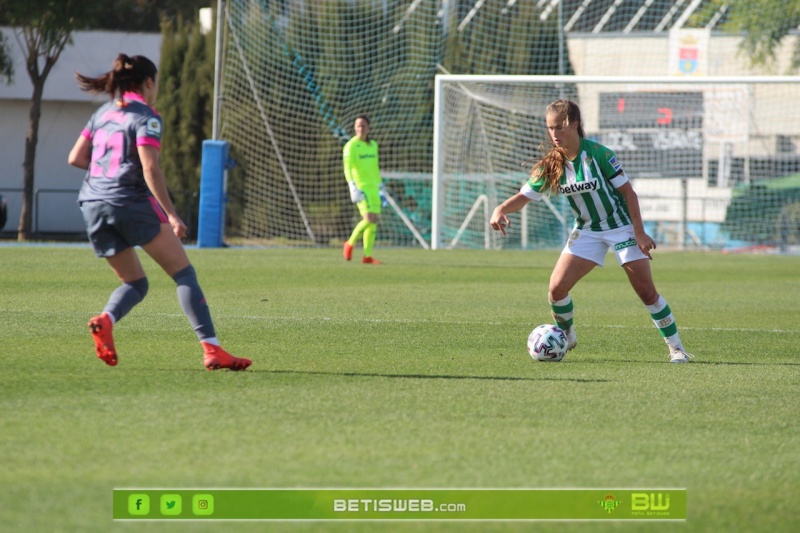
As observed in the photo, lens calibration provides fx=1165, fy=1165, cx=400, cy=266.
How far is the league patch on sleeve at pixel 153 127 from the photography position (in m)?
6.34

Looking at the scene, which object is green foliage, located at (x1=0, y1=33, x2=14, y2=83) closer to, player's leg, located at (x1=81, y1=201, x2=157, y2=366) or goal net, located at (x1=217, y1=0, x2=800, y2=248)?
goal net, located at (x1=217, y1=0, x2=800, y2=248)

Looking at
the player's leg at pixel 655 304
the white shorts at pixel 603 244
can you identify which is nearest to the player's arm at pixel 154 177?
the white shorts at pixel 603 244

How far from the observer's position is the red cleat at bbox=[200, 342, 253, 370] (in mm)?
6527

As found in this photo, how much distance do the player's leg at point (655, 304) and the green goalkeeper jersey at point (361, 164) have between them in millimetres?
10607

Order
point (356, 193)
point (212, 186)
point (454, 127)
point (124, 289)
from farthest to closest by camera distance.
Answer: point (454, 127) < point (212, 186) < point (356, 193) < point (124, 289)

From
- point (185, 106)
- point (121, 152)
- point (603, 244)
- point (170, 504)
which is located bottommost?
point (170, 504)

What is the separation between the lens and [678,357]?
7.71 metres

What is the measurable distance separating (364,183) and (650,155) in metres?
10.9

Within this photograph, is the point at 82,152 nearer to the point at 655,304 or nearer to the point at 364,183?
the point at 655,304

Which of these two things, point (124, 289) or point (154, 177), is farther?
point (124, 289)

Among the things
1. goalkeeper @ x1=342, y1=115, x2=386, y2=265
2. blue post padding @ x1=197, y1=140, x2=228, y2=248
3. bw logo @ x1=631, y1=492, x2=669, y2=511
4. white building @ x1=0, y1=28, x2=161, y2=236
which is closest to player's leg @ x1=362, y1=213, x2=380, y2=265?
goalkeeper @ x1=342, y1=115, x2=386, y2=265

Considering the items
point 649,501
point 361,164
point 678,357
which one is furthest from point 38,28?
point 649,501

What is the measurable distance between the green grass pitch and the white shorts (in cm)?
68

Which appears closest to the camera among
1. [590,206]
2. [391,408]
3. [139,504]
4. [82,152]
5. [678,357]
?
[139,504]
